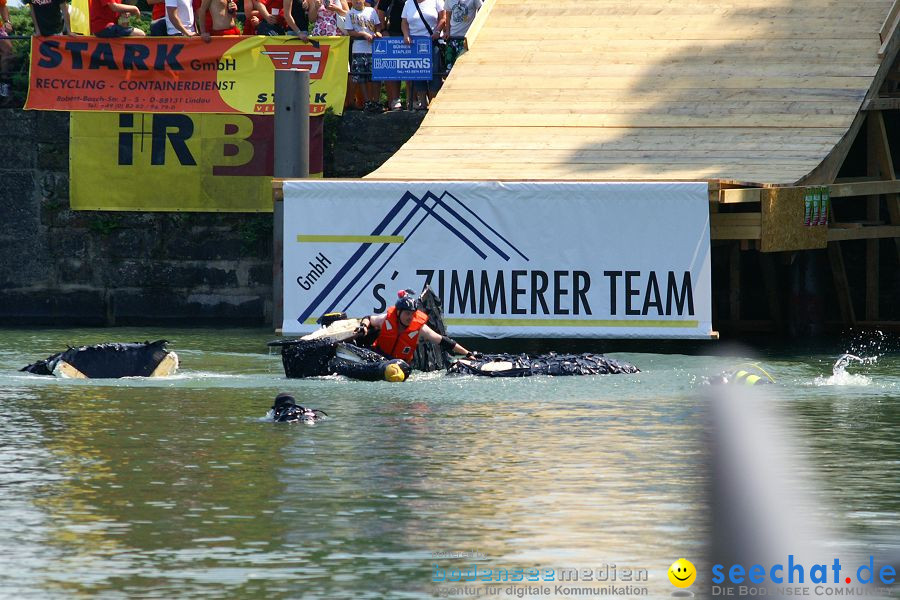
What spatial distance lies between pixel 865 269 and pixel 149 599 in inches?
807

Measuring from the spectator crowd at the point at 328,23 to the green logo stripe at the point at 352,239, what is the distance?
4500 mm

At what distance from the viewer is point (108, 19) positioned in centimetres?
2814

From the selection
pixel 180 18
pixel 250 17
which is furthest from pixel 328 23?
pixel 180 18

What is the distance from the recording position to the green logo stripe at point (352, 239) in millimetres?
24078

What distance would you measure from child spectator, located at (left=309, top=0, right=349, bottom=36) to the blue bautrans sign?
979mm

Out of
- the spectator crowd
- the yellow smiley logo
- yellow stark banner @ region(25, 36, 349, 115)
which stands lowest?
the yellow smiley logo

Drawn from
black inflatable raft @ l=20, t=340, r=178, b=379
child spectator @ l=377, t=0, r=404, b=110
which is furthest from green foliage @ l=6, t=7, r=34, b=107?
black inflatable raft @ l=20, t=340, r=178, b=379

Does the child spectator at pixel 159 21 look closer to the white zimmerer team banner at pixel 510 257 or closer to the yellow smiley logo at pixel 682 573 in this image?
the white zimmerer team banner at pixel 510 257

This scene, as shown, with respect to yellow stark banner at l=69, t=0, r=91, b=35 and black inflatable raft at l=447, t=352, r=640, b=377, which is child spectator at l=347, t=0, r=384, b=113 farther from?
black inflatable raft at l=447, t=352, r=640, b=377

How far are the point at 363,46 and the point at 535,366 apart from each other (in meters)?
8.44

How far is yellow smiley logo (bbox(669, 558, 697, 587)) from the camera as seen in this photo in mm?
10492

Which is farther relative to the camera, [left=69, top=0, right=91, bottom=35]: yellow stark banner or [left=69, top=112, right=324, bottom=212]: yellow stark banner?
[left=69, top=112, right=324, bottom=212]: yellow stark banner

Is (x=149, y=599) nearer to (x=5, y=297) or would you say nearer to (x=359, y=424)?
(x=359, y=424)

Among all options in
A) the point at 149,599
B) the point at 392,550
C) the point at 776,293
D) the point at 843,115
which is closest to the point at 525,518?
the point at 392,550
